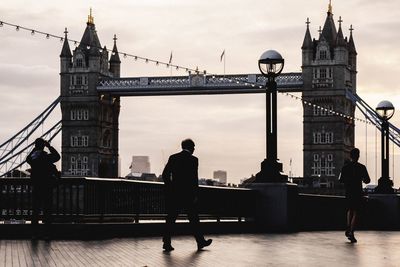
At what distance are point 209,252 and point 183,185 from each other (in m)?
1.13

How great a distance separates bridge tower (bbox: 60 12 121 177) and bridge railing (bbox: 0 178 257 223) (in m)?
108

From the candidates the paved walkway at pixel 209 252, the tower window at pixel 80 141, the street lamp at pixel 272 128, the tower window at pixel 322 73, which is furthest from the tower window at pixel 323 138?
the paved walkway at pixel 209 252

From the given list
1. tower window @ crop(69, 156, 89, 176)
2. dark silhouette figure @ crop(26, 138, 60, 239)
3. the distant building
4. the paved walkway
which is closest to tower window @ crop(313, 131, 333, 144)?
the distant building

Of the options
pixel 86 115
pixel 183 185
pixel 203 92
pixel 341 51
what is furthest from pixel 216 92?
pixel 183 185

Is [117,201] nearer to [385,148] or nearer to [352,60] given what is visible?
[385,148]

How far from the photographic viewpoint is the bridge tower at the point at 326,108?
11512 cm

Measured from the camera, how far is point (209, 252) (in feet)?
43.1

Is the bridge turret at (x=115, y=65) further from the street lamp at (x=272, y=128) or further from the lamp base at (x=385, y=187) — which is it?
the street lamp at (x=272, y=128)

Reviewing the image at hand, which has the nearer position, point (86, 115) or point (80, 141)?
point (86, 115)

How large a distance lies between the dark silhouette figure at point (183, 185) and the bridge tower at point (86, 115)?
113452 millimetres

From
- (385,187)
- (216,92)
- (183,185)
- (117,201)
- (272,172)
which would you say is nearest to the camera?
(183,185)

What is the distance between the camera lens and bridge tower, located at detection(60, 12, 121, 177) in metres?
129

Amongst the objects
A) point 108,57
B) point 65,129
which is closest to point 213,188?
point 65,129

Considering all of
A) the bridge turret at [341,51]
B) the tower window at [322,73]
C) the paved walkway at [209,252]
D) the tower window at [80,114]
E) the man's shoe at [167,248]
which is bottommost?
the paved walkway at [209,252]
